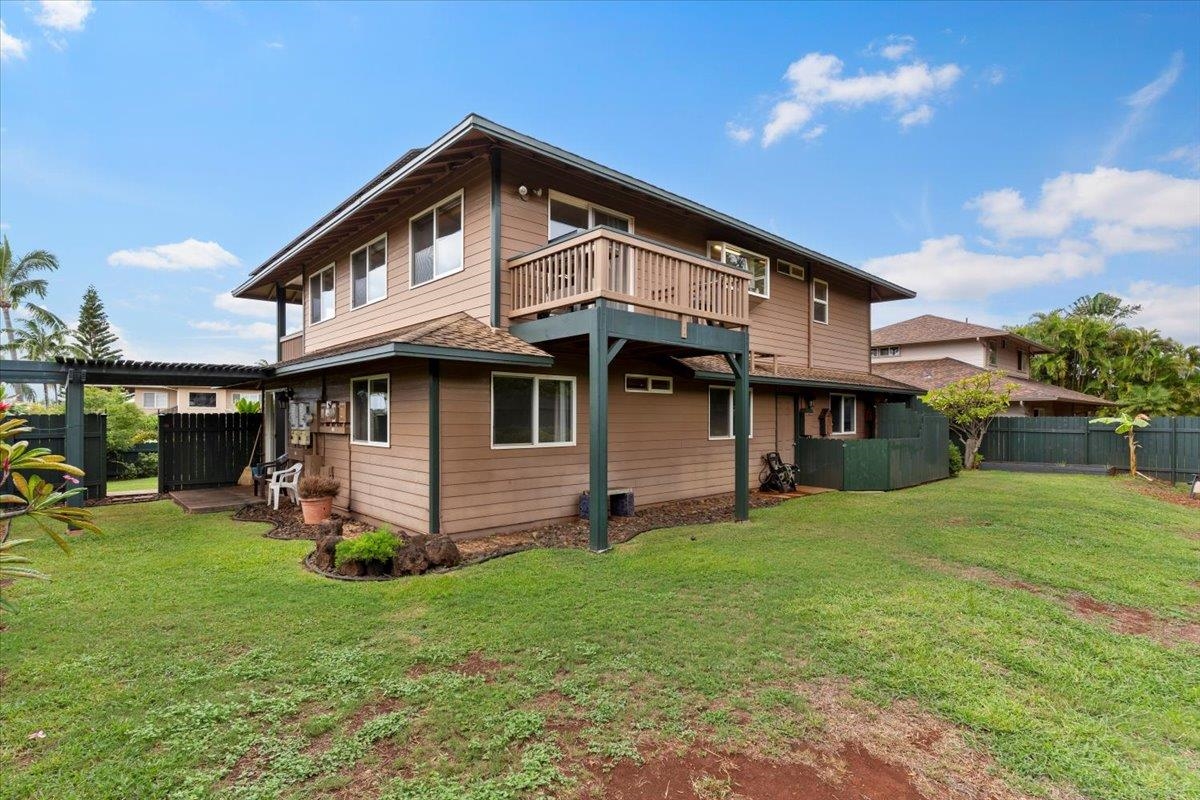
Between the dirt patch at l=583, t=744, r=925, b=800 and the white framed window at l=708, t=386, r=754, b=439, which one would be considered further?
the white framed window at l=708, t=386, r=754, b=439

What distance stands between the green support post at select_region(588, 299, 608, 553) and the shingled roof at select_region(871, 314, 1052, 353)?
22778mm

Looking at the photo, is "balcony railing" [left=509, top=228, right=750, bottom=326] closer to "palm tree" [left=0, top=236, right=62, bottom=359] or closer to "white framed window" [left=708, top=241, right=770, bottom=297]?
"white framed window" [left=708, top=241, right=770, bottom=297]

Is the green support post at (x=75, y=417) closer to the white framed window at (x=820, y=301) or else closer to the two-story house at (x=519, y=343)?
the two-story house at (x=519, y=343)

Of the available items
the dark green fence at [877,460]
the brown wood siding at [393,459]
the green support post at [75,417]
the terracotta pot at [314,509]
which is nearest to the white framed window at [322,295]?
A: the brown wood siding at [393,459]

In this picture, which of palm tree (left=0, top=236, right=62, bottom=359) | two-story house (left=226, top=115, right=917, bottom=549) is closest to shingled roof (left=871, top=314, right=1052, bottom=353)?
two-story house (left=226, top=115, right=917, bottom=549)

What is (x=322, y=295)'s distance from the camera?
Result: 1295 centimetres

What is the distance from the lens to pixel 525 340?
8.01 metres

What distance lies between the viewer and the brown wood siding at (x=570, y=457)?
301 inches

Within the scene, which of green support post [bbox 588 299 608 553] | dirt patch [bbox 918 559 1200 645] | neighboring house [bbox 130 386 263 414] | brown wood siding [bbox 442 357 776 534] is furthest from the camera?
neighboring house [bbox 130 386 263 414]

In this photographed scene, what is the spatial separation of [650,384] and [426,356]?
4726 millimetres

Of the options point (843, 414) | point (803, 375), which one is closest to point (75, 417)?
point (803, 375)

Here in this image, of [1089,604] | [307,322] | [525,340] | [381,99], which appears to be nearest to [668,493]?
[525,340]

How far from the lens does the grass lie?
13868 millimetres

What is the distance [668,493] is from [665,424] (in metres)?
1.35
